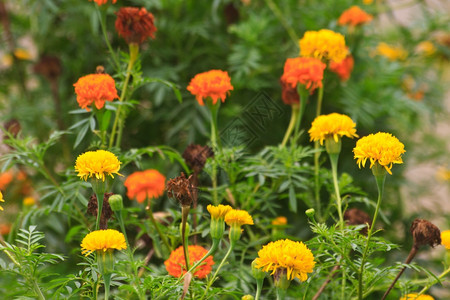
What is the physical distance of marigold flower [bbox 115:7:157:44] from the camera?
0.81 meters

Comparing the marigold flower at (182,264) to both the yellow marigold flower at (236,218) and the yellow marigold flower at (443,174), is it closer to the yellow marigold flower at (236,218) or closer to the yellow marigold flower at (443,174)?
the yellow marigold flower at (236,218)

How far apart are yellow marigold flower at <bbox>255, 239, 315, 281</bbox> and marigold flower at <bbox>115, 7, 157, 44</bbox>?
40cm

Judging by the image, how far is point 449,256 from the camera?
2.29ft

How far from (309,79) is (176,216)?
27 centimetres

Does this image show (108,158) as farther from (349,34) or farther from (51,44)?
(51,44)

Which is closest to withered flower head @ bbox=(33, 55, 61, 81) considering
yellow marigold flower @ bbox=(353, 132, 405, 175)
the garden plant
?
the garden plant

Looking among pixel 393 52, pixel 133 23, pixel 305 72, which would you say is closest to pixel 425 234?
pixel 305 72

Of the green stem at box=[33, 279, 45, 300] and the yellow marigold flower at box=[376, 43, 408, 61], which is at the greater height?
the green stem at box=[33, 279, 45, 300]

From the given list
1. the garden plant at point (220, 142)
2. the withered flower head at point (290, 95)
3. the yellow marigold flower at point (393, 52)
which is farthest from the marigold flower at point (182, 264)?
the yellow marigold flower at point (393, 52)

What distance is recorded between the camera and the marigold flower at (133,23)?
2.67 feet

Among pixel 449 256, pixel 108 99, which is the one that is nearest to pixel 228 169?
pixel 108 99

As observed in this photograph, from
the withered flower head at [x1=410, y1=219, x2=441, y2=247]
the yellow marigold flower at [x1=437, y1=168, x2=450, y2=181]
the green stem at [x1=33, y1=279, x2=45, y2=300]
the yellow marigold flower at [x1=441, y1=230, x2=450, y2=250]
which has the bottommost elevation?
the yellow marigold flower at [x1=437, y1=168, x2=450, y2=181]

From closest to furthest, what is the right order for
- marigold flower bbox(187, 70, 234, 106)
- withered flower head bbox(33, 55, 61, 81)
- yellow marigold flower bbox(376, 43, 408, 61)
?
marigold flower bbox(187, 70, 234, 106) → withered flower head bbox(33, 55, 61, 81) → yellow marigold flower bbox(376, 43, 408, 61)

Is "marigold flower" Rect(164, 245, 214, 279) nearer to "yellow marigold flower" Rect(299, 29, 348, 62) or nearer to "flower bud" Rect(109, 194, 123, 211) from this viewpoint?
"flower bud" Rect(109, 194, 123, 211)
